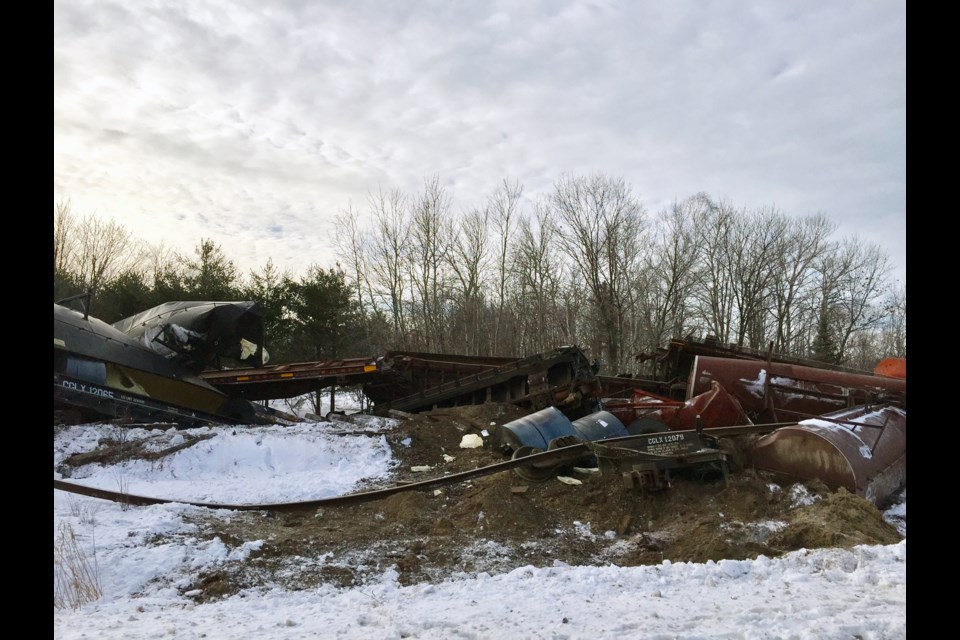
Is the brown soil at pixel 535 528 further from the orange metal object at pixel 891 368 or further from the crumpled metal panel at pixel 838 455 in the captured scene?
the orange metal object at pixel 891 368

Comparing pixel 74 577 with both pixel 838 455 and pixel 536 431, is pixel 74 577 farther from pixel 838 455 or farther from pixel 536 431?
pixel 838 455

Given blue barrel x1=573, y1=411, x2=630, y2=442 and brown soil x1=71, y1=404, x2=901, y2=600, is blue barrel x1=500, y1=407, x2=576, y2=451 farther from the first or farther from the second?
brown soil x1=71, y1=404, x2=901, y2=600

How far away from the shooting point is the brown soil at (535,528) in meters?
5.20

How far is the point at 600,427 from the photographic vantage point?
32.0 ft

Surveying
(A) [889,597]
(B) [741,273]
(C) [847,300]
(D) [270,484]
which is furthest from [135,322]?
(C) [847,300]

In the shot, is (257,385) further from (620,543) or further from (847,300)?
(847,300)

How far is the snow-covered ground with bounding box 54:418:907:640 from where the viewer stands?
11.2ft

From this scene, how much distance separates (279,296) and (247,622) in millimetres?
22870

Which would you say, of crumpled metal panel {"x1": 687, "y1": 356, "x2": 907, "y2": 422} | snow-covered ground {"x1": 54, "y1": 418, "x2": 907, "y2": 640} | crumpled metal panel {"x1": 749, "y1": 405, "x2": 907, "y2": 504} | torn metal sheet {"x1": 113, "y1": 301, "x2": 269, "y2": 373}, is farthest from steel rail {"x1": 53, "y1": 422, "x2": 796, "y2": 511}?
torn metal sheet {"x1": 113, "y1": 301, "x2": 269, "y2": 373}

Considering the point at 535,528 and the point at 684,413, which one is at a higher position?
the point at 684,413

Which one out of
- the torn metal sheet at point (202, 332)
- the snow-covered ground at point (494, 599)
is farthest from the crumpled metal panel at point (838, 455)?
the torn metal sheet at point (202, 332)

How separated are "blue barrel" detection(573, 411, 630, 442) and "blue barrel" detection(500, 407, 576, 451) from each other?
257 mm

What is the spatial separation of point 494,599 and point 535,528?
8.06ft

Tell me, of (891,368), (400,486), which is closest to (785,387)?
(891,368)
